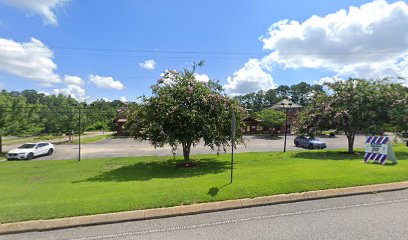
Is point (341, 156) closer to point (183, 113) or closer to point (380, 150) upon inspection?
point (380, 150)

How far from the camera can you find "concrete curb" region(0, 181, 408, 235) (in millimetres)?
4820

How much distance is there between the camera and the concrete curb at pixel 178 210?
482 centimetres

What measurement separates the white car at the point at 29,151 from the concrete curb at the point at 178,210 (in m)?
20.7

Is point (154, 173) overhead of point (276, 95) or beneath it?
beneath

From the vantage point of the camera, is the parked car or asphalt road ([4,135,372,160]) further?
the parked car

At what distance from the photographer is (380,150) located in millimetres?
10977

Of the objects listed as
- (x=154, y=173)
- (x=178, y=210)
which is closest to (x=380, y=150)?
(x=178, y=210)

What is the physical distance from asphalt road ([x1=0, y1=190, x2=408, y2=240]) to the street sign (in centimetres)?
602

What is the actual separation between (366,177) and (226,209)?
5.27m

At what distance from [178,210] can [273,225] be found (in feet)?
6.82

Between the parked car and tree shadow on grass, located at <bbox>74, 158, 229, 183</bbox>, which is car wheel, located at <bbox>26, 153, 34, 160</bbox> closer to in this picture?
tree shadow on grass, located at <bbox>74, 158, 229, 183</bbox>

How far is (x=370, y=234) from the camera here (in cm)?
422

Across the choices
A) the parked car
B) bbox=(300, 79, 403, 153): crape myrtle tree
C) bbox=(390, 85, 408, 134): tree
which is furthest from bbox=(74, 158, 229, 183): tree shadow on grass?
the parked car

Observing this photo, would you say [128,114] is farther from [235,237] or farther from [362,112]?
[362,112]
